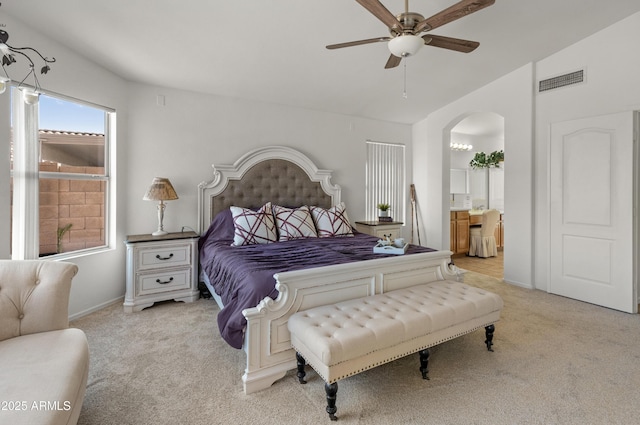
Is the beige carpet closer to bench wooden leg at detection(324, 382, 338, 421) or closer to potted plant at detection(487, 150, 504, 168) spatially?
bench wooden leg at detection(324, 382, 338, 421)

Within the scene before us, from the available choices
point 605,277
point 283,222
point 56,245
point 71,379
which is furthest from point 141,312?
point 605,277

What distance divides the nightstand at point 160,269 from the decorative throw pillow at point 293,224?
95 centimetres

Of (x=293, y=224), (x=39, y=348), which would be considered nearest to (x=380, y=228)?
(x=293, y=224)

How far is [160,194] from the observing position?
3.30 meters

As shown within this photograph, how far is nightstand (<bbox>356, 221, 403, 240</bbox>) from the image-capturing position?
14.7 feet

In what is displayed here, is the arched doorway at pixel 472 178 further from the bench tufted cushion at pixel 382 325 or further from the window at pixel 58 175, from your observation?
the window at pixel 58 175

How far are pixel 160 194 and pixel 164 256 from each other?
2.24 feet

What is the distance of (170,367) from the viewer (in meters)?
2.08

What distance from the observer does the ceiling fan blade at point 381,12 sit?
178 centimetres

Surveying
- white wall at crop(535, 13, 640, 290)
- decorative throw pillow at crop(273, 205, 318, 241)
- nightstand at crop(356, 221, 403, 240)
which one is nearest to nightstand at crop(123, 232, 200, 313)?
decorative throw pillow at crop(273, 205, 318, 241)

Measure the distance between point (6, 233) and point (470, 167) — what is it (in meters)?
7.32

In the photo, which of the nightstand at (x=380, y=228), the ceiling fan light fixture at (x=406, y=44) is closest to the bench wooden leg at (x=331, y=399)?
the ceiling fan light fixture at (x=406, y=44)

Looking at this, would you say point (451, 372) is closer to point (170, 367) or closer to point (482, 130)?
point (170, 367)

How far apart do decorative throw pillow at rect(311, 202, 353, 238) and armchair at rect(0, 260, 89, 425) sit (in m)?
2.49
